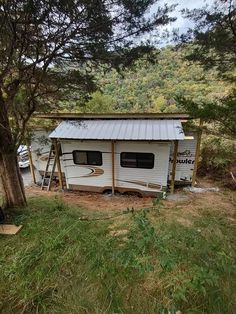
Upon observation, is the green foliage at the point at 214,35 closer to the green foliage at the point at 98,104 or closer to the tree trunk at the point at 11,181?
the tree trunk at the point at 11,181

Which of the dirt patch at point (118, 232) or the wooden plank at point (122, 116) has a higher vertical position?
the wooden plank at point (122, 116)

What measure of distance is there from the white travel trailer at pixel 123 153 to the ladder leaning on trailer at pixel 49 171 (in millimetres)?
589

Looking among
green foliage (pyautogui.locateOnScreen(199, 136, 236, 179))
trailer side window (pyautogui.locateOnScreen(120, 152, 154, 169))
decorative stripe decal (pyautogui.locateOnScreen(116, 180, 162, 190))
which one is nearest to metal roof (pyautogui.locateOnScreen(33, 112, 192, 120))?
trailer side window (pyautogui.locateOnScreen(120, 152, 154, 169))

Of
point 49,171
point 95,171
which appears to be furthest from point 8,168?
point 49,171

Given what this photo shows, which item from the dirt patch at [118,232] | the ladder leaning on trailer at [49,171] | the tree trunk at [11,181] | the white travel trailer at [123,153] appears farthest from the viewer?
the ladder leaning on trailer at [49,171]

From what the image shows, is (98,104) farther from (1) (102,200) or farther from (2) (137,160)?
(1) (102,200)

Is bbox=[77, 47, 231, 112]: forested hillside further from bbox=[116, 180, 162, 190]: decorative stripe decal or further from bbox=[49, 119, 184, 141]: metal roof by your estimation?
bbox=[116, 180, 162, 190]: decorative stripe decal

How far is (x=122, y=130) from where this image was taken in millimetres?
8219

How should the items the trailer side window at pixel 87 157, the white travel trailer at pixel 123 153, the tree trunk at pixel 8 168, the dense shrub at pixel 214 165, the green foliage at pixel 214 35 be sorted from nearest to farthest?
the green foliage at pixel 214 35 → the tree trunk at pixel 8 168 → the white travel trailer at pixel 123 153 → the trailer side window at pixel 87 157 → the dense shrub at pixel 214 165

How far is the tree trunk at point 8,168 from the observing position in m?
4.41

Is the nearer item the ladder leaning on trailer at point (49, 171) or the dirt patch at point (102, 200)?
the dirt patch at point (102, 200)

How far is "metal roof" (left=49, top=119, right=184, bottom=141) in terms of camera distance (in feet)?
24.9

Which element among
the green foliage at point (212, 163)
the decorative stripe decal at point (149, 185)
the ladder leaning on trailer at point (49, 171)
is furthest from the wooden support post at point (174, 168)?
the ladder leaning on trailer at point (49, 171)

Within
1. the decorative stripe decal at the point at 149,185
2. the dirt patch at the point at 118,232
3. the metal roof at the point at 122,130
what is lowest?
the decorative stripe decal at the point at 149,185
